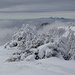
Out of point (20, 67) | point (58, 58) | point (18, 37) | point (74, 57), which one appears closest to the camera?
point (20, 67)

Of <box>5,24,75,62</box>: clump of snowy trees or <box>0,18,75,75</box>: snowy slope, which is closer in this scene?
<box>0,18,75,75</box>: snowy slope

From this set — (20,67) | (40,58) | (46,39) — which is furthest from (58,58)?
(20,67)

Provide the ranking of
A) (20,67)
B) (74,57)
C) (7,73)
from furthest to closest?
(74,57) < (20,67) < (7,73)

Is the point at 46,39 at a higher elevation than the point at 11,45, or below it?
higher

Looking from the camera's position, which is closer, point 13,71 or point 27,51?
point 13,71

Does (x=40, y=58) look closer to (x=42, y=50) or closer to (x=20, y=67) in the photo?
(x=42, y=50)

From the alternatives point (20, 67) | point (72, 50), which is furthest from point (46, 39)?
point (20, 67)

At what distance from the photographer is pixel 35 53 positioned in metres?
28.1

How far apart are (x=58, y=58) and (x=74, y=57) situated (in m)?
2.83

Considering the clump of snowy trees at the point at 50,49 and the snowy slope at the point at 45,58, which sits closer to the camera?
the snowy slope at the point at 45,58

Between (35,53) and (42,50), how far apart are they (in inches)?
30.5

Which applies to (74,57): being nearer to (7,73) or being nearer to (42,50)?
(42,50)

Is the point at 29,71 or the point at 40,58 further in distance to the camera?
the point at 40,58

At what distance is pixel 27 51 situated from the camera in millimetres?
28797
